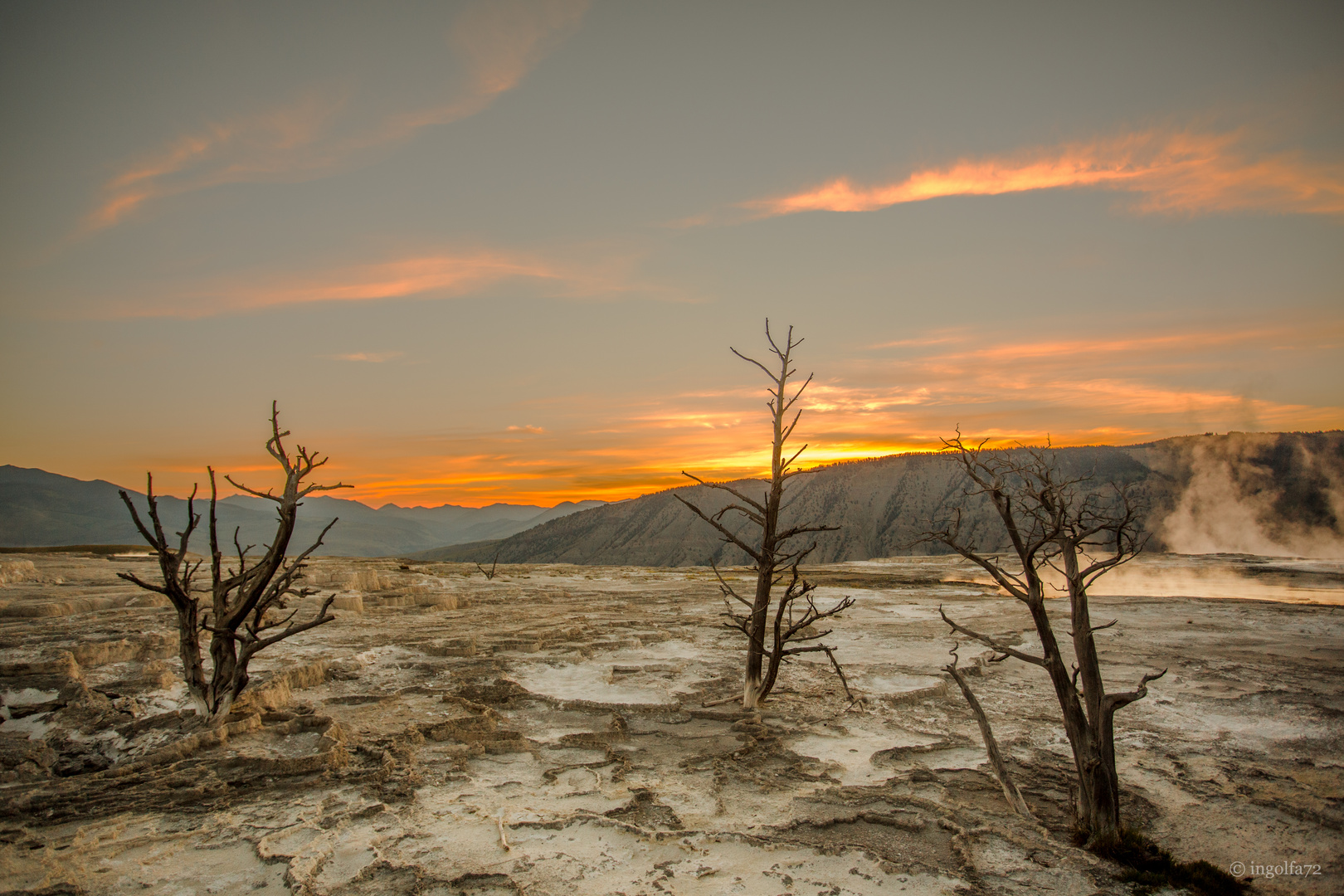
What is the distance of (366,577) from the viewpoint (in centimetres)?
2275

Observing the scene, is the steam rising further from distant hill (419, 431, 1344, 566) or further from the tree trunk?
the tree trunk

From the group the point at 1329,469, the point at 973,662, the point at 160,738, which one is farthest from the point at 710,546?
the point at 160,738

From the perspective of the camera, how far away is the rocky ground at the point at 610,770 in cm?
482

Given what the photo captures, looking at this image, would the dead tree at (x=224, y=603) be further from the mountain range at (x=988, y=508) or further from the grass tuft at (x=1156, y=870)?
the mountain range at (x=988, y=508)

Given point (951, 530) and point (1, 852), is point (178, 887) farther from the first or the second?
point (951, 530)

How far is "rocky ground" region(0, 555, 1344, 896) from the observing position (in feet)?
15.8

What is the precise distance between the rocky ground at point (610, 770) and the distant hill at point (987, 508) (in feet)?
118

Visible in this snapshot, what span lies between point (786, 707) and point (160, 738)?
24.7 feet

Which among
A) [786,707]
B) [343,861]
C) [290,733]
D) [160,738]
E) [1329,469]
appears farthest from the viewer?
[1329,469]

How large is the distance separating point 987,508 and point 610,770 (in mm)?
83254

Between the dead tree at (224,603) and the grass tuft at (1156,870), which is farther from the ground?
the dead tree at (224,603)

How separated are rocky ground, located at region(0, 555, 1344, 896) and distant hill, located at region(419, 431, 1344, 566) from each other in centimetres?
3610

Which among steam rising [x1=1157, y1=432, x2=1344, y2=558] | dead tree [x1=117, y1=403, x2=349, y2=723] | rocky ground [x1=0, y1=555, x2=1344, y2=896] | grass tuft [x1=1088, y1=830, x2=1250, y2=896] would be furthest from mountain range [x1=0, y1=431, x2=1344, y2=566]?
grass tuft [x1=1088, y1=830, x2=1250, y2=896]

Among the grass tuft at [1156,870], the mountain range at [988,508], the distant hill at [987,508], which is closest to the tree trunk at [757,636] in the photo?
Result: the grass tuft at [1156,870]
